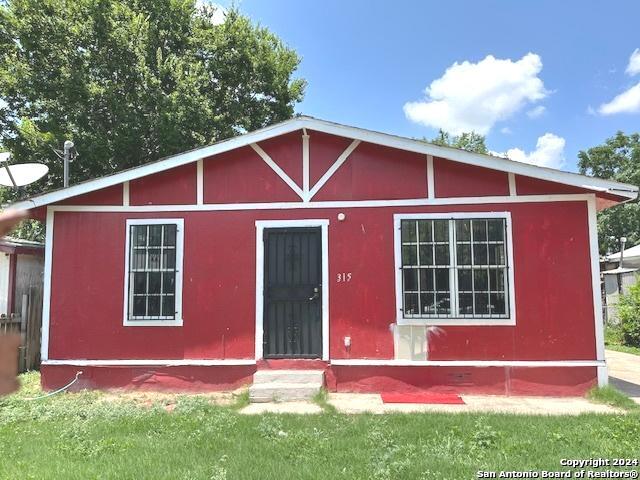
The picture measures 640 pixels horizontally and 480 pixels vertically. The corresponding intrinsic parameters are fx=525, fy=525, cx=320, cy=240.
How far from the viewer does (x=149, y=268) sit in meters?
8.11

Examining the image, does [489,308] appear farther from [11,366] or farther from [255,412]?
[11,366]

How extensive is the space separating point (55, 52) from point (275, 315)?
13536 mm

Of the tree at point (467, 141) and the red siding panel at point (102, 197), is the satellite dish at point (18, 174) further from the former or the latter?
the tree at point (467, 141)

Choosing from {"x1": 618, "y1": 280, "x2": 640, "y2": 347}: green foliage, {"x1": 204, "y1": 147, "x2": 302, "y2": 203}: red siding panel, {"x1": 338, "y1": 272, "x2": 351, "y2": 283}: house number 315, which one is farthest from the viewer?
{"x1": 618, "y1": 280, "x2": 640, "y2": 347}: green foliage

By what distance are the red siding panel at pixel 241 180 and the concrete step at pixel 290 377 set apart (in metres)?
2.58

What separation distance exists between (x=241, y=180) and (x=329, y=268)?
1.94 m

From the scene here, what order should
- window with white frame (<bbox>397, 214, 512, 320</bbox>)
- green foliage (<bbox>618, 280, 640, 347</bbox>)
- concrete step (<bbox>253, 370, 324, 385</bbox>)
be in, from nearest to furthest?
concrete step (<bbox>253, 370, 324, 385</bbox>)
window with white frame (<bbox>397, 214, 512, 320</bbox>)
green foliage (<bbox>618, 280, 640, 347</bbox>)

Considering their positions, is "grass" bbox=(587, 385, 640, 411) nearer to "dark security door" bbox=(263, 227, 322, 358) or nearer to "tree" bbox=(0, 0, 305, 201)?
"dark security door" bbox=(263, 227, 322, 358)

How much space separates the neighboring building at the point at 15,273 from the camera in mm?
9273

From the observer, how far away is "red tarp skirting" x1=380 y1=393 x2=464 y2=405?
23.1ft

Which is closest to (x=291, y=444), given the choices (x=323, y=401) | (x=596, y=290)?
(x=323, y=401)

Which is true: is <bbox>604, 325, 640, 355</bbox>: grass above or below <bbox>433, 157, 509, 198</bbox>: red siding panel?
below

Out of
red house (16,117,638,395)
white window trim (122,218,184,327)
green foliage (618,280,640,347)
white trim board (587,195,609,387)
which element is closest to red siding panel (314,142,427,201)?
red house (16,117,638,395)

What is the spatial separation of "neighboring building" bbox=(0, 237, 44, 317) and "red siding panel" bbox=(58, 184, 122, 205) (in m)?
1.90
